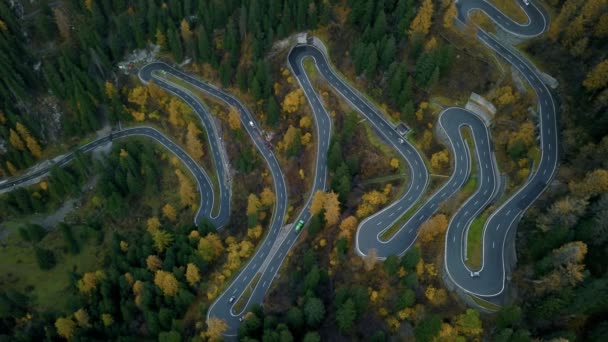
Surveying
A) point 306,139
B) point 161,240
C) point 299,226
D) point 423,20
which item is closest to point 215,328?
point 299,226

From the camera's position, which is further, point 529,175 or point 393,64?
point 393,64

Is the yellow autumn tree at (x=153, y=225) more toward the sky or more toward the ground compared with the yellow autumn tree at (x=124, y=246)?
more toward the sky

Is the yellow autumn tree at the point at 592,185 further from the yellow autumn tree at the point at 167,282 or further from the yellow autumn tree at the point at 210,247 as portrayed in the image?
the yellow autumn tree at the point at 167,282

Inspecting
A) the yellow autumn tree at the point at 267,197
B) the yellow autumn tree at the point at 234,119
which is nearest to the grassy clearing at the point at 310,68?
the yellow autumn tree at the point at 234,119

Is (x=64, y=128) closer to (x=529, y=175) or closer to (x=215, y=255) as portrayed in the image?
(x=215, y=255)

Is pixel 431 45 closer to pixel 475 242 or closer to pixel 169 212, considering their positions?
pixel 475 242

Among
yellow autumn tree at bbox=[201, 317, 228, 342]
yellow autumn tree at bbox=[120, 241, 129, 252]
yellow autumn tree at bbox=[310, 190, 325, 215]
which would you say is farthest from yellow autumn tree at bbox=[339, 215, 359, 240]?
yellow autumn tree at bbox=[120, 241, 129, 252]

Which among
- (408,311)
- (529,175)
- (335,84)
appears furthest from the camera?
(335,84)

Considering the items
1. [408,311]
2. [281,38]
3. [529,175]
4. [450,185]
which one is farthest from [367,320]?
[281,38]
